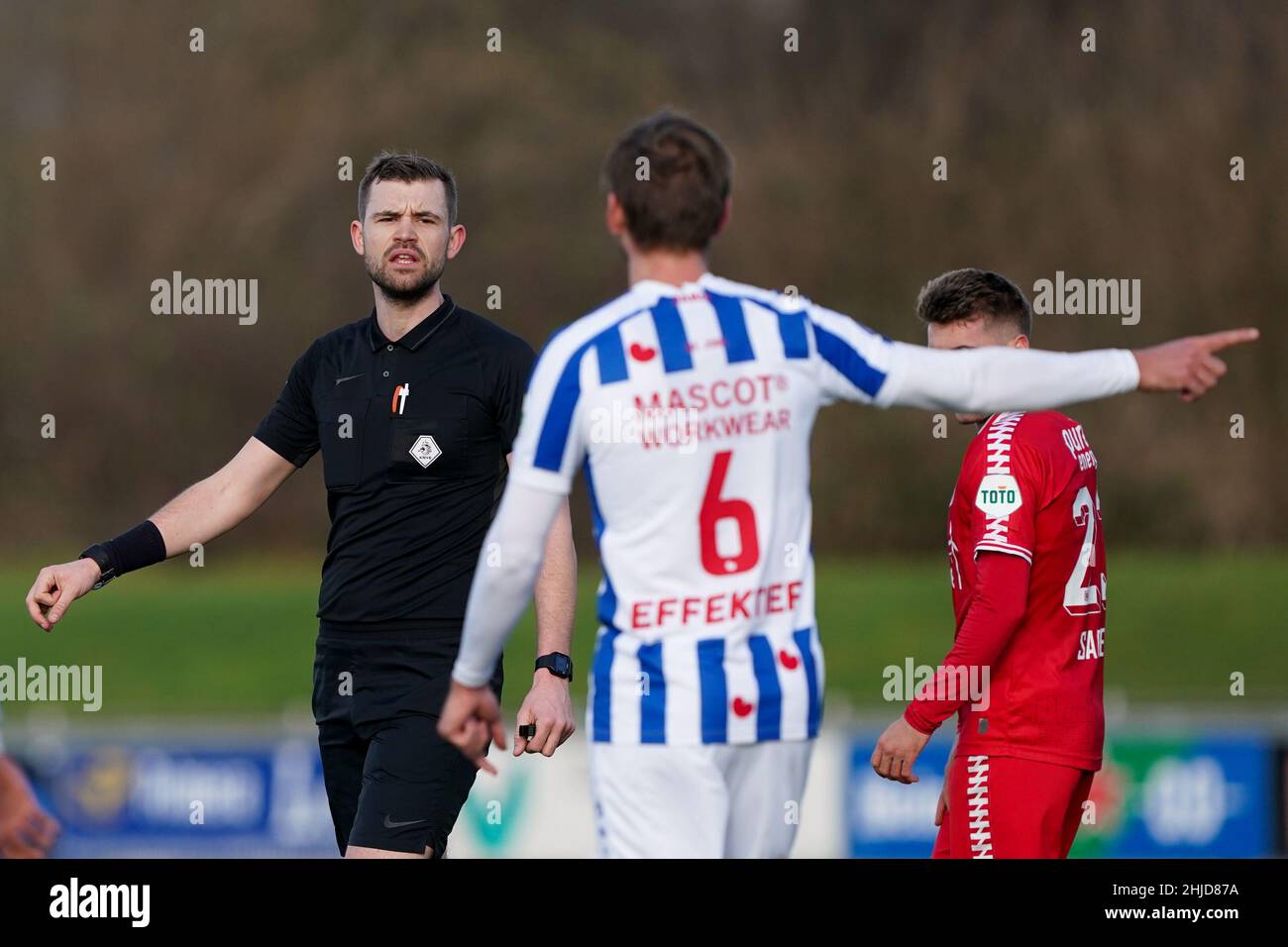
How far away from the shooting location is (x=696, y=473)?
161 inches

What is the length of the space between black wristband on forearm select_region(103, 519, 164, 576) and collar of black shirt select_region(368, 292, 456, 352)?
2.94 ft

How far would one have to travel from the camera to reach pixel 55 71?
29.8m

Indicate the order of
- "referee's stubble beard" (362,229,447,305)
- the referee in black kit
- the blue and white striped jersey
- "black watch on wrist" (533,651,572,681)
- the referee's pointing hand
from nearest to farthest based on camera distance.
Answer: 1. the blue and white striped jersey
2. the referee's pointing hand
3. "black watch on wrist" (533,651,572,681)
4. the referee in black kit
5. "referee's stubble beard" (362,229,447,305)

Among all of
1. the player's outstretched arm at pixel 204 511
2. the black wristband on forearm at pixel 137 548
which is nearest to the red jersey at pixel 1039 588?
the player's outstretched arm at pixel 204 511

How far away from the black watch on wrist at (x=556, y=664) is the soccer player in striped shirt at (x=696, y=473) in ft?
3.93

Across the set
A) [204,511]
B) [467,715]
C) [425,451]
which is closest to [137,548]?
[204,511]

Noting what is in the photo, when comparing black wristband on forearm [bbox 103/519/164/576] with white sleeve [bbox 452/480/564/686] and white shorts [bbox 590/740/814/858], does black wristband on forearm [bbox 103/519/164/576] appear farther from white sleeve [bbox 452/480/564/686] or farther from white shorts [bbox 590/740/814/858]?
white shorts [bbox 590/740/814/858]

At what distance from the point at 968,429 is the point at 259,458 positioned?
17.8m

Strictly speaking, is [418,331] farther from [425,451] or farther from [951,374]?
[951,374]

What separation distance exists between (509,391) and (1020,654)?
1737mm

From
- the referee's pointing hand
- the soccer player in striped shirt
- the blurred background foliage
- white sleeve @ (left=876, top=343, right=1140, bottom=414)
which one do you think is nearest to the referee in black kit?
the referee's pointing hand

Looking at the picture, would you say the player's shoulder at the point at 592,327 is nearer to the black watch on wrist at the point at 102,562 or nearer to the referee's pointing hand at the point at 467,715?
the referee's pointing hand at the point at 467,715

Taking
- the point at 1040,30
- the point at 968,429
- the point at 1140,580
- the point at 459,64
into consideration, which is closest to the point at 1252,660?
the point at 1140,580

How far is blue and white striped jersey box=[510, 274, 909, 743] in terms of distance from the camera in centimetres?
409
